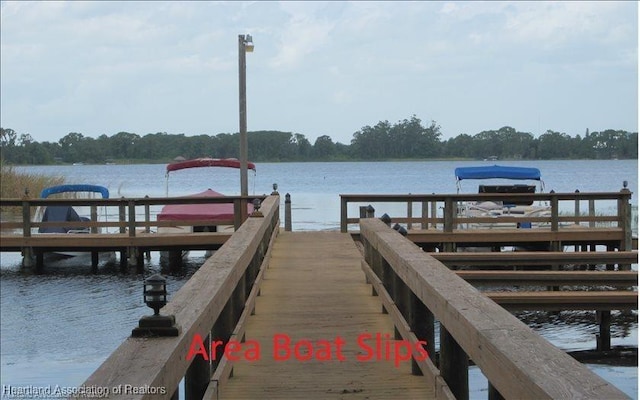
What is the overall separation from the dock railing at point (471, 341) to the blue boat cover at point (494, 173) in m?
17.8

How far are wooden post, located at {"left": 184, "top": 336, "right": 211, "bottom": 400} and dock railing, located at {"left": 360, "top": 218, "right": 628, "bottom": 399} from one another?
118 cm

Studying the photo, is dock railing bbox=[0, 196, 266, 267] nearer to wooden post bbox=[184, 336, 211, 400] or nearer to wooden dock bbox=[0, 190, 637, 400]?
wooden dock bbox=[0, 190, 637, 400]

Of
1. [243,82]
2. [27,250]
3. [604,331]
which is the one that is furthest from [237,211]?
[604,331]

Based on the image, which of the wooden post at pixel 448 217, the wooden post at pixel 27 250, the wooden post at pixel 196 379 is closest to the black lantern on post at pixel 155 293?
the wooden post at pixel 196 379

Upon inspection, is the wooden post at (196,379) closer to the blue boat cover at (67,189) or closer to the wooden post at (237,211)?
the wooden post at (237,211)

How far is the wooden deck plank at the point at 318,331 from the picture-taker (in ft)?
17.1

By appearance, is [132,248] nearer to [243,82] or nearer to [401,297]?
[243,82]

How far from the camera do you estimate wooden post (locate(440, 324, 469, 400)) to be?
14.4ft

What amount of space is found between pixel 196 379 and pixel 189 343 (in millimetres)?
1030

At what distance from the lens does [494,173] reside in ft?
81.6

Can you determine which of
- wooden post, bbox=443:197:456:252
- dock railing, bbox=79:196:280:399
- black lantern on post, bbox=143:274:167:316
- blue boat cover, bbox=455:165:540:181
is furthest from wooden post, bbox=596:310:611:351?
blue boat cover, bbox=455:165:540:181

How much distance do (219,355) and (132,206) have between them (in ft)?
41.0

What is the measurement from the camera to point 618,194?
648 inches

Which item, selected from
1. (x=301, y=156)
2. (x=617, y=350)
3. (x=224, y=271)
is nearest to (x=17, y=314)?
(x=617, y=350)
